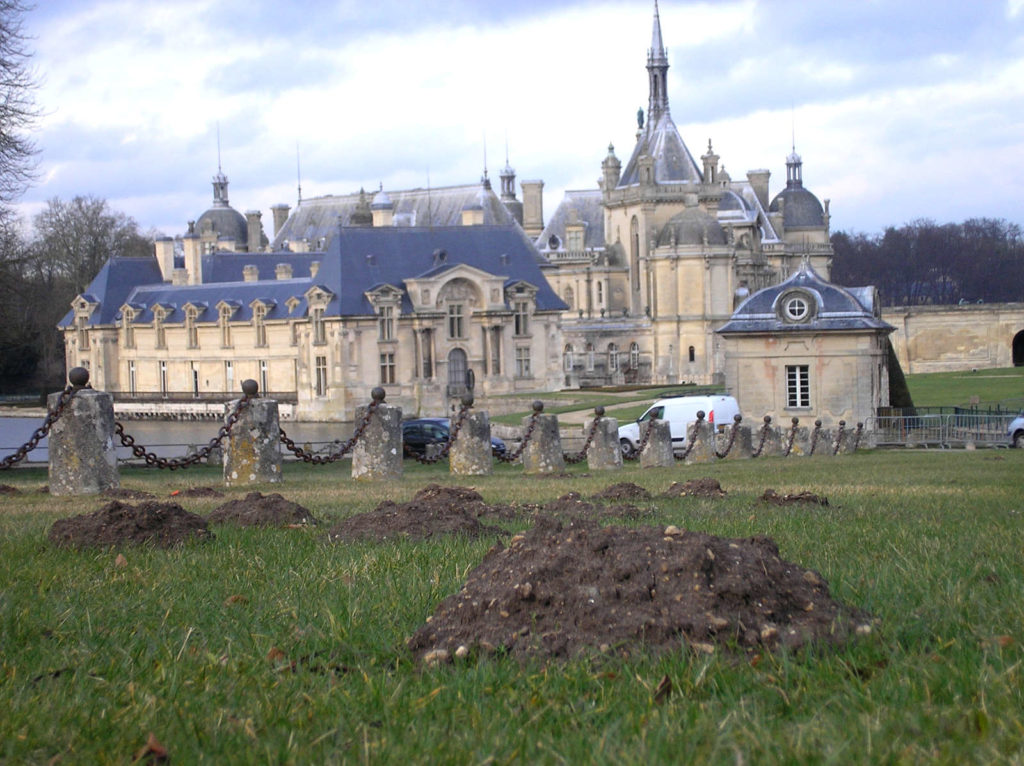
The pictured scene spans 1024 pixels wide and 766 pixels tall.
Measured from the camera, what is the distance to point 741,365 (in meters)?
39.0

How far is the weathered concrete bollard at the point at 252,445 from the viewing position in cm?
1489

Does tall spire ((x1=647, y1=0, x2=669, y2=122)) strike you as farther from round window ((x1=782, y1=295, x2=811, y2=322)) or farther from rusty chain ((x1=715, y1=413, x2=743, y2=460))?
rusty chain ((x1=715, y1=413, x2=743, y2=460))

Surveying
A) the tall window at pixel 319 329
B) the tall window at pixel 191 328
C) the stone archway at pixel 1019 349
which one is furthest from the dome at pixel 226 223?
the stone archway at pixel 1019 349

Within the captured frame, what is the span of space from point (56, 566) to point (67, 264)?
277 feet

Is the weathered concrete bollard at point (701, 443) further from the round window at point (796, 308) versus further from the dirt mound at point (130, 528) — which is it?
the dirt mound at point (130, 528)

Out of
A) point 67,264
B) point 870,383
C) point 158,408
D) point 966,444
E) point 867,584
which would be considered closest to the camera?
point 867,584

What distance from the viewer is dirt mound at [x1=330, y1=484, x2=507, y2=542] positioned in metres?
7.95

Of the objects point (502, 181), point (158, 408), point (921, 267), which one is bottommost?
point (158, 408)

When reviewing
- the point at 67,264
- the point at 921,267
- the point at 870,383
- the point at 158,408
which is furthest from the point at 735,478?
the point at 921,267

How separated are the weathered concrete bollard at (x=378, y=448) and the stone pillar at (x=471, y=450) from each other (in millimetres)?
1832

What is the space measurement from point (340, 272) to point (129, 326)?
16.6 meters

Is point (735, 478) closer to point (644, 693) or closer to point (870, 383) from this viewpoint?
point (644, 693)

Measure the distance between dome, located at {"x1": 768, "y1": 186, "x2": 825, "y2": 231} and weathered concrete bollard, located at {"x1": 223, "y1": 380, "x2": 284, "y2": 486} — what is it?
325ft

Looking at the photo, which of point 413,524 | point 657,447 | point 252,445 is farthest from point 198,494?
point 657,447
